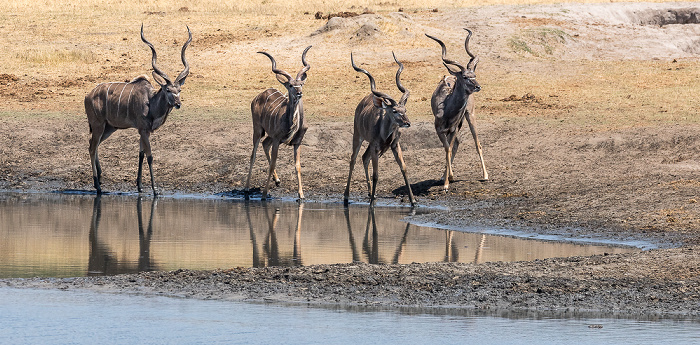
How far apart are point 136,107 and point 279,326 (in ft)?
29.5

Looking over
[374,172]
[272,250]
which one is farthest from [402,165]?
[272,250]

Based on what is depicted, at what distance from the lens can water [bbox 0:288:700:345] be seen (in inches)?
250

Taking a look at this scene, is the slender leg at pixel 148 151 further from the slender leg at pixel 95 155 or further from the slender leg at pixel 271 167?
the slender leg at pixel 271 167

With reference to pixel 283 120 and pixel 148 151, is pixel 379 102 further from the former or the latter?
pixel 148 151

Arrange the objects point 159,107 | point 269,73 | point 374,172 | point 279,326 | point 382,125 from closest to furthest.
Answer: point 279,326 → point 382,125 → point 374,172 → point 159,107 → point 269,73

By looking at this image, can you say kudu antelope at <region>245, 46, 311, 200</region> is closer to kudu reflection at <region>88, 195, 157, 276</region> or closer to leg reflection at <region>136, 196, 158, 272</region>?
leg reflection at <region>136, 196, 158, 272</region>

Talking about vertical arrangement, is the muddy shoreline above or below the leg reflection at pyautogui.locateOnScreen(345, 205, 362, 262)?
above

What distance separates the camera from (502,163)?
50.4 ft

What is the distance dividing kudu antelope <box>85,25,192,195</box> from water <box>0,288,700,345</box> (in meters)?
7.67

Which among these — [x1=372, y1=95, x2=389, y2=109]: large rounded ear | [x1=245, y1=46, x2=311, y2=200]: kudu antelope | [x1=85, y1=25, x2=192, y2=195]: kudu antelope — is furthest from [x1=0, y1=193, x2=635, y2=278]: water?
[x1=85, y1=25, x2=192, y2=195]: kudu antelope

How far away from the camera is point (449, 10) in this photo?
29.0 metres

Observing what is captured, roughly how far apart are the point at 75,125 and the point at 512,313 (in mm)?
12591

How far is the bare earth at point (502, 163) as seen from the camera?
7738mm

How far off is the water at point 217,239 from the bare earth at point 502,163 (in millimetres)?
692
